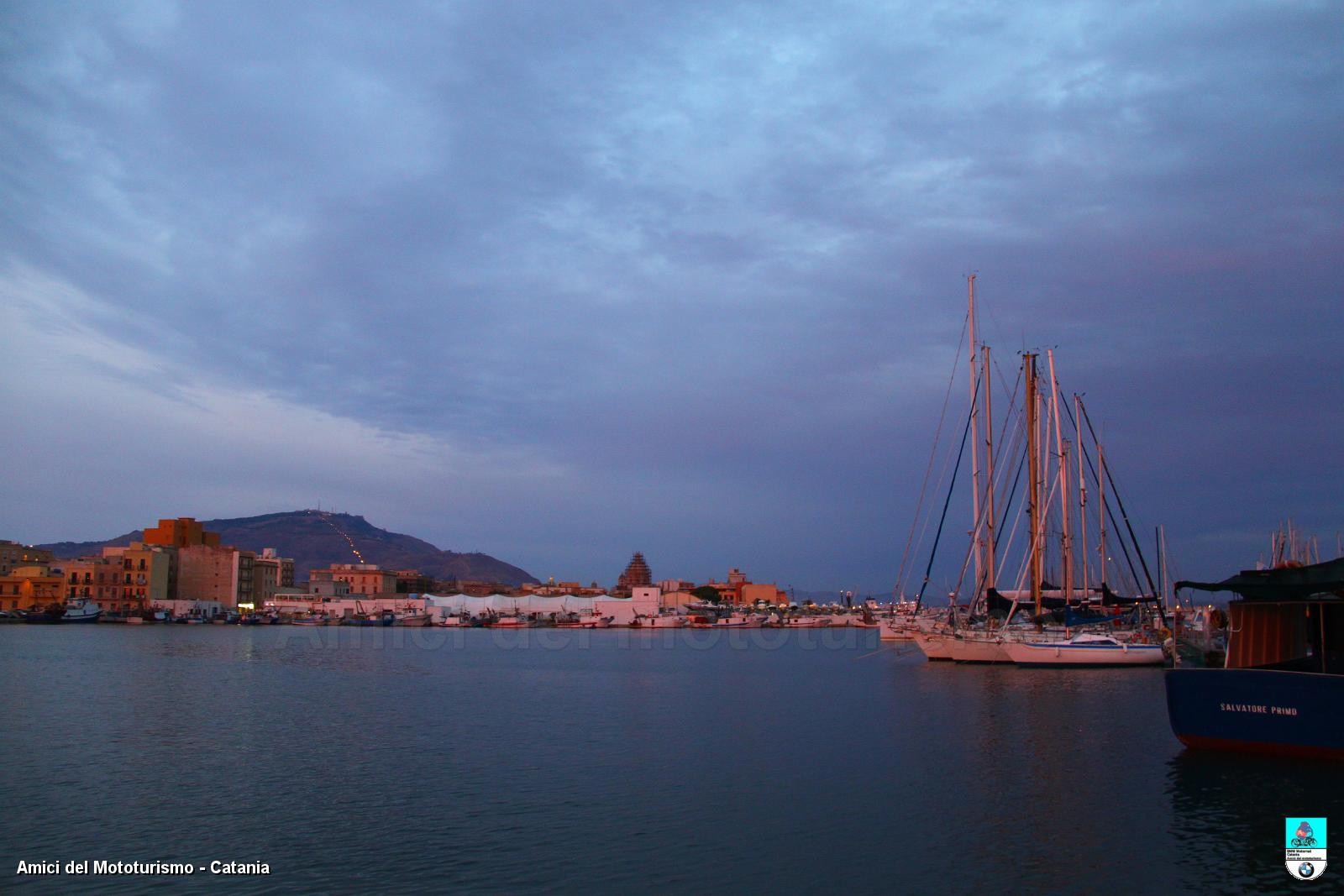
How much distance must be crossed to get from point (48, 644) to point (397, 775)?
256 ft

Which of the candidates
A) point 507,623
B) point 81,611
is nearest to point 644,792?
point 81,611

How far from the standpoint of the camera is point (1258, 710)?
23391mm

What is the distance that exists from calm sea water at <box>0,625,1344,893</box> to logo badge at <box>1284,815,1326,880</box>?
0.24 meters

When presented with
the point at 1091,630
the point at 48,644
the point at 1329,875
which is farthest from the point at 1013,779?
the point at 48,644

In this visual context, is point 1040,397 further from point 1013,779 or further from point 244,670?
point 244,670

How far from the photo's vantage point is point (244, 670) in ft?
191

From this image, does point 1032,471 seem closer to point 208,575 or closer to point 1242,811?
point 1242,811

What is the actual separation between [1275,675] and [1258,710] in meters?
1.09

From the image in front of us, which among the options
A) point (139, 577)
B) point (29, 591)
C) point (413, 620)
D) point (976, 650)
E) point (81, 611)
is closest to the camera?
point (976, 650)

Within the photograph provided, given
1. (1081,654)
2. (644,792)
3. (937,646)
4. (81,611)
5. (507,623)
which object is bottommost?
(507,623)

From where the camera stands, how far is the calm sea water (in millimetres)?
16312

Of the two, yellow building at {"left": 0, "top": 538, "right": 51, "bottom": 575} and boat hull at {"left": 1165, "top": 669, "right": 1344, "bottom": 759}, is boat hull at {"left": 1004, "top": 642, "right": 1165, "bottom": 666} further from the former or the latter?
yellow building at {"left": 0, "top": 538, "right": 51, "bottom": 575}

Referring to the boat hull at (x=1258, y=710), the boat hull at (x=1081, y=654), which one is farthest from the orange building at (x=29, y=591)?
the boat hull at (x=1258, y=710)

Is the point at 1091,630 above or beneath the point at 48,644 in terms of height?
above
